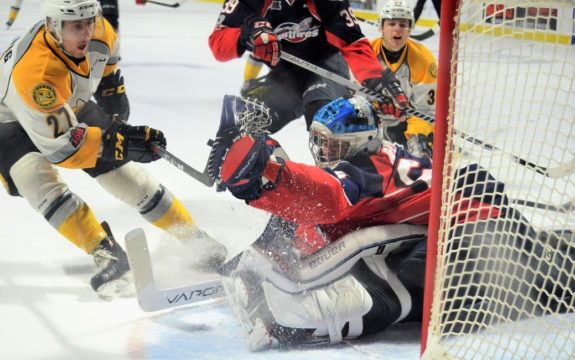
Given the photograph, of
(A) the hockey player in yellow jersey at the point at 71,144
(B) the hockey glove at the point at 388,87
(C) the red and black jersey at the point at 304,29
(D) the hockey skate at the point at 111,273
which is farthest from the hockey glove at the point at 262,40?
(D) the hockey skate at the point at 111,273

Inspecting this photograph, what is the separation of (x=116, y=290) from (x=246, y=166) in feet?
2.78

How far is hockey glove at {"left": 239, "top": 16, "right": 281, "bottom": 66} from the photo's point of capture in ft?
10.6

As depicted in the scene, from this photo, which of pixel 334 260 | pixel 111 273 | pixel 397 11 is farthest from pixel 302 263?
pixel 397 11

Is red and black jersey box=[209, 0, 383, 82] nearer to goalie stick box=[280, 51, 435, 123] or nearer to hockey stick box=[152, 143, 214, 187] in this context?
goalie stick box=[280, 51, 435, 123]

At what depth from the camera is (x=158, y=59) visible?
7391 millimetres

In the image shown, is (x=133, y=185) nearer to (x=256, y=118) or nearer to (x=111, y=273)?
(x=111, y=273)

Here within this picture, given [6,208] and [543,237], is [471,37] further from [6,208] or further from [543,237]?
[6,208]

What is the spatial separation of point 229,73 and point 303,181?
15.2ft

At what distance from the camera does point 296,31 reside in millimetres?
3512

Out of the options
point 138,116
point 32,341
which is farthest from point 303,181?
point 138,116

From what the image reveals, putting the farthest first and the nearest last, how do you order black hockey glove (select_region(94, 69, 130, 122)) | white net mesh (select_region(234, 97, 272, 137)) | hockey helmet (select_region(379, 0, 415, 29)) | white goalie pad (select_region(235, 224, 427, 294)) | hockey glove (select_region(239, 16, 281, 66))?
hockey helmet (select_region(379, 0, 415, 29)) < black hockey glove (select_region(94, 69, 130, 122)) < hockey glove (select_region(239, 16, 281, 66)) < white net mesh (select_region(234, 97, 272, 137)) < white goalie pad (select_region(235, 224, 427, 294))

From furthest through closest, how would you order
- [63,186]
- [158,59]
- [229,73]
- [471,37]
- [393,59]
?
1. [158,59]
2. [229,73]
3. [393,59]
4. [63,186]
5. [471,37]

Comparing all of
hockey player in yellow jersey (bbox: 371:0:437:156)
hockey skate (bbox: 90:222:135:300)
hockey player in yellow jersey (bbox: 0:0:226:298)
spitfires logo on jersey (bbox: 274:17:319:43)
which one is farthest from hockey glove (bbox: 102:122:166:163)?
hockey player in yellow jersey (bbox: 371:0:437:156)

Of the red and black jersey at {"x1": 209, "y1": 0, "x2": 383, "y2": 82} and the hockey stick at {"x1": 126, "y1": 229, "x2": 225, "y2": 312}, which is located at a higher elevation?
the red and black jersey at {"x1": 209, "y1": 0, "x2": 383, "y2": 82}
